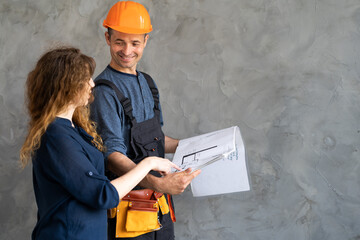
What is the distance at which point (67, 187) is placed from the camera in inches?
45.1

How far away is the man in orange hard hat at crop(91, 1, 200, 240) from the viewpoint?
4.93 ft

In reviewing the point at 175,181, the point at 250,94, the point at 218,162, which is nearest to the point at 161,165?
the point at 175,181

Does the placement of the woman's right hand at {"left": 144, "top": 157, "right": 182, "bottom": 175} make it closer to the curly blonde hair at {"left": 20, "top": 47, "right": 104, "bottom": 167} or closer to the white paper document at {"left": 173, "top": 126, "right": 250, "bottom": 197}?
the white paper document at {"left": 173, "top": 126, "right": 250, "bottom": 197}

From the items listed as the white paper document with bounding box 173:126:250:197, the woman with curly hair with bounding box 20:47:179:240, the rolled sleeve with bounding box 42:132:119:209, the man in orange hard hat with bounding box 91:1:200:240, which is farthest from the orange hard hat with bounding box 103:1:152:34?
the rolled sleeve with bounding box 42:132:119:209

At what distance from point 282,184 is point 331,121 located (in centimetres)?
47

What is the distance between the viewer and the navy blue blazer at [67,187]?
115 centimetres

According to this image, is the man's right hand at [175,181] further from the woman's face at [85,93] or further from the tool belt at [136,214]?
the woman's face at [85,93]

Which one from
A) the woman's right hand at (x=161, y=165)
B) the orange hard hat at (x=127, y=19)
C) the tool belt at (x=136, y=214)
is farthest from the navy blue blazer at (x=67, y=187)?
the orange hard hat at (x=127, y=19)

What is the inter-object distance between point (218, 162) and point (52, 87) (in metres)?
0.67

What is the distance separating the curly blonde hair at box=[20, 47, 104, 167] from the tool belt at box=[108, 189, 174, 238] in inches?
19.0

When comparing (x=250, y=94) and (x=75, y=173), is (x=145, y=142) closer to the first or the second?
(x=75, y=173)

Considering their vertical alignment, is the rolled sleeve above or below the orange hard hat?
below

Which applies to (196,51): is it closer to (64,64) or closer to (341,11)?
(341,11)

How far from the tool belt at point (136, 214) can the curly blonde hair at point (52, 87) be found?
48 centimetres
